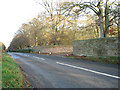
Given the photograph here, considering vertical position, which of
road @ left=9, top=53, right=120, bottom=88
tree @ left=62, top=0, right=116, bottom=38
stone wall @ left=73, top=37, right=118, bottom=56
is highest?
tree @ left=62, top=0, right=116, bottom=38

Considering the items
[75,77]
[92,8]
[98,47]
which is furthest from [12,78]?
[92,8]

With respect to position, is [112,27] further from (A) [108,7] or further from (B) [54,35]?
(B) [54,35]

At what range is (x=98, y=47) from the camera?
1161 centimetres

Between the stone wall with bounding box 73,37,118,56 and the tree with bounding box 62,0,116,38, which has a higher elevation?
the tree with bounding box 62,0,116,38

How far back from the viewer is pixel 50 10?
27.8m

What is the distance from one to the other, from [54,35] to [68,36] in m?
3.96

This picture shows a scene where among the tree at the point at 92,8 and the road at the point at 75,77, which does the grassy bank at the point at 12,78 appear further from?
the tree at the point at 92,8

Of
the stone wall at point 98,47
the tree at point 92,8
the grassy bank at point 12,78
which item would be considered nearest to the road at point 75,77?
the grassy bank at point 12,78

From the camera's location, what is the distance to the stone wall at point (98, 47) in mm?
10123

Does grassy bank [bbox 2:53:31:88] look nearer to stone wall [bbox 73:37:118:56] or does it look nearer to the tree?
stone wall [bbox 73:37:118:56]

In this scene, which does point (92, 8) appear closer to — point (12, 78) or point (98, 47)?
point (98, 47)

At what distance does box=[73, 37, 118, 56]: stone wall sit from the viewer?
10123 mm

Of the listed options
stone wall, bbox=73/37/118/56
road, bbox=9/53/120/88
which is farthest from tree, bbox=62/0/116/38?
road, bbox=9/53/120/88

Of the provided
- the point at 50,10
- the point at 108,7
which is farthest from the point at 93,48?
the point at 50,10
